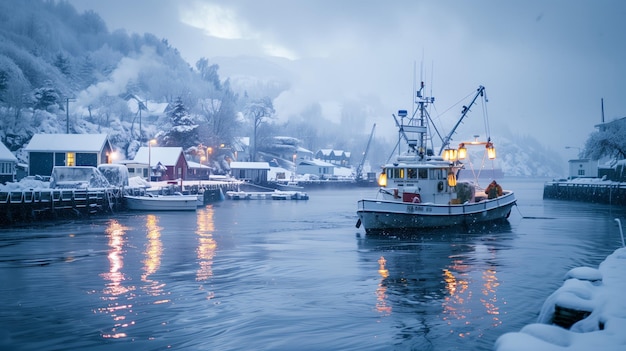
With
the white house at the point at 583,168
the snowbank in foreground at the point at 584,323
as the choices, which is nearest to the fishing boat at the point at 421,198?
the snowbank in foreground at the point at 584,323

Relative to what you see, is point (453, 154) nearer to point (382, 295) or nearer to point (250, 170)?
point (382, 295)

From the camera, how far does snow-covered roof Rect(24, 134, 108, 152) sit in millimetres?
61875

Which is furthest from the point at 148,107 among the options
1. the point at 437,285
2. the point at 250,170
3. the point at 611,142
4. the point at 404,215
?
the point at 437,285

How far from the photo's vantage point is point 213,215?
162 ft

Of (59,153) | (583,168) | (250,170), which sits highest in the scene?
(583,168)

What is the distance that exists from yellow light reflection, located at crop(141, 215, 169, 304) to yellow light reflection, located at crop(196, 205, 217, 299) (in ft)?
5.26

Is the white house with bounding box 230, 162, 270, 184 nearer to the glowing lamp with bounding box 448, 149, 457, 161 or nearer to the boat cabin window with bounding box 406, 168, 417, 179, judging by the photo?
the glowing lamp with bounding box 448, 149, 457, 161

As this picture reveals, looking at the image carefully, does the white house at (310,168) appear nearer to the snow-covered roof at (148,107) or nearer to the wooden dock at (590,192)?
the snow-covered roof at (148,107)

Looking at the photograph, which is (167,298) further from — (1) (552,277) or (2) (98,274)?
(1) (552,277)

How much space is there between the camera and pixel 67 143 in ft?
206

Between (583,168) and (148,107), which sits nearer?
(583,168)

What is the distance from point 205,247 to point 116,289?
1045 cm

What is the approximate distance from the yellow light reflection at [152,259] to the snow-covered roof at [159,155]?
122ft

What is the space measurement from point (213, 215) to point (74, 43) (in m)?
177
